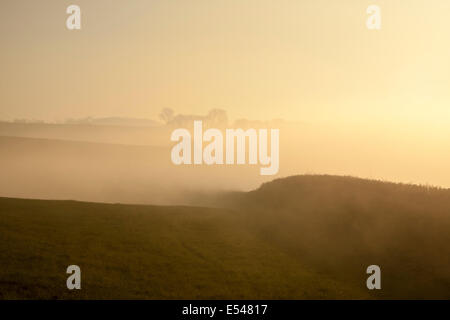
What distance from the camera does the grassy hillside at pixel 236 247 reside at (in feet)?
77.4

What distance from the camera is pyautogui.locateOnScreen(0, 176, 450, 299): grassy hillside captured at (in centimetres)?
2359

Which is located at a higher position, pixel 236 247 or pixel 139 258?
pixel 236 247

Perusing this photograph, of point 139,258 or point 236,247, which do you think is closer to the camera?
point 139,258

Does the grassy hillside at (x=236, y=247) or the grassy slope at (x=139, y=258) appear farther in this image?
the grassy hillside at (x=236, y=247)

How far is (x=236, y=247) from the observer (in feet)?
108

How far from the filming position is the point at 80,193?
589 feet

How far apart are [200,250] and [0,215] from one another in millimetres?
19042

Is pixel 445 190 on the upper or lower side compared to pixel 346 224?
upper

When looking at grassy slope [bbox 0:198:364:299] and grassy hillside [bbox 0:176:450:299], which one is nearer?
grassy slope [bbox 0:198:364:299]
